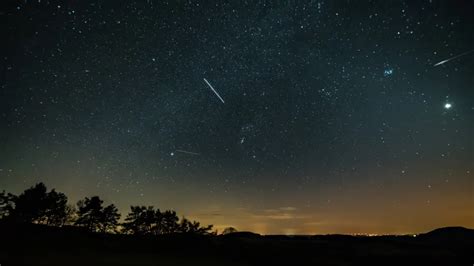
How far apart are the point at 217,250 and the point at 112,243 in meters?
13.1

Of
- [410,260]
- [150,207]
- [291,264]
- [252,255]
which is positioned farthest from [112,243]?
[410,260]

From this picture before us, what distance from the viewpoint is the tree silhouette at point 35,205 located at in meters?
52.6

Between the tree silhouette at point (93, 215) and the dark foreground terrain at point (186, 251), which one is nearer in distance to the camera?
the dark foreground terrain at point (186, 251)

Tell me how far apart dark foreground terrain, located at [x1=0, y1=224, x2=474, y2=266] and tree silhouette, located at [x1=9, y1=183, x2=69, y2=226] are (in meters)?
10.5

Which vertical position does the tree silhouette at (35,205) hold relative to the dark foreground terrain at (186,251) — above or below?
above

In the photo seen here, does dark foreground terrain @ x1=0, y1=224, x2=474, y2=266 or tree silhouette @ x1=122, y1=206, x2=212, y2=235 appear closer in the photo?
dark foreground terrain @ x1=0, y1=224, x2=474, y2=266

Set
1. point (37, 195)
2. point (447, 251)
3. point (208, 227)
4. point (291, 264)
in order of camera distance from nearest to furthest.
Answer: point (291, 264), point (447, 251), point (37, 195), point (208, 227)

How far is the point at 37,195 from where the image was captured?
5403 centimetres

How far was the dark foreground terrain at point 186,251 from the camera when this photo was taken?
32812 millimetres

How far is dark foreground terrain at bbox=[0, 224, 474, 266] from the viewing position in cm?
3281

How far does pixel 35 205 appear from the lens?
53.6 metres

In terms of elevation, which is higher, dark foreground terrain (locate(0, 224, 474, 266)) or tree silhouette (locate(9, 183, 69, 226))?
tree silhouette (locate(9, 183, 69, 226))

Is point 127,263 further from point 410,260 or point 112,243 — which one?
point 410,260

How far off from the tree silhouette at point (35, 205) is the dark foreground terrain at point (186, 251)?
34.3 feet
